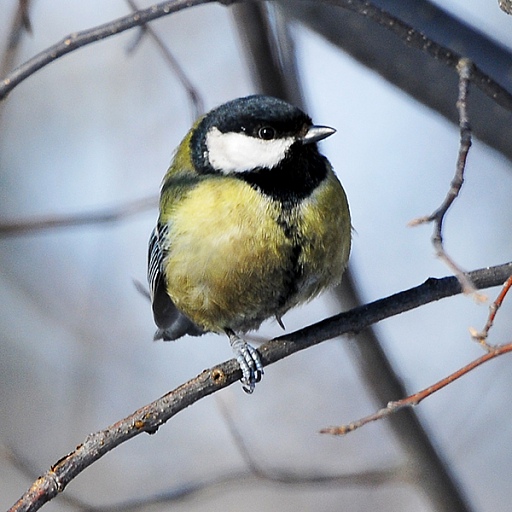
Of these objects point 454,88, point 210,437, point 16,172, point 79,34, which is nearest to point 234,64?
point 16,172

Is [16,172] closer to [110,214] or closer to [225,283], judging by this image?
[110,214]

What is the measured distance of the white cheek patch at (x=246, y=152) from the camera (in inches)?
74.0

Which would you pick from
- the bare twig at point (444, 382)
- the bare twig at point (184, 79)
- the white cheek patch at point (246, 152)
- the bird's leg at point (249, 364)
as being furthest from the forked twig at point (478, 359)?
the bare twig at point (184, 79)

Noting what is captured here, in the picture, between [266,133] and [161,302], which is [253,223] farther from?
[161,302]

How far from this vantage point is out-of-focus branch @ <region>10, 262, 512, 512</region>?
4.41 feet

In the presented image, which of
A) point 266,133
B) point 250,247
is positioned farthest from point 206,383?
point 266,133

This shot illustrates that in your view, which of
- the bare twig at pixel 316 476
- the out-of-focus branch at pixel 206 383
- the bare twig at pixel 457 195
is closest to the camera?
the bare twig at pixel 457 195

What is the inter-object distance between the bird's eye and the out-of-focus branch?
0.48 meters

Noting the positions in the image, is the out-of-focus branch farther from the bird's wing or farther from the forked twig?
the bird's wing

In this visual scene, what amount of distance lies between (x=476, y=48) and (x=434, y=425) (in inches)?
90.2

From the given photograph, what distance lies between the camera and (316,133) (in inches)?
73.0

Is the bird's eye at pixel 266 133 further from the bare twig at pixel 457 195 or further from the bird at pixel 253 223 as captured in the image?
the bare twig at pixel 457 195

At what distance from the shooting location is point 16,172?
14.3 ft

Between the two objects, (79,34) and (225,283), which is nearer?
(79,34)
